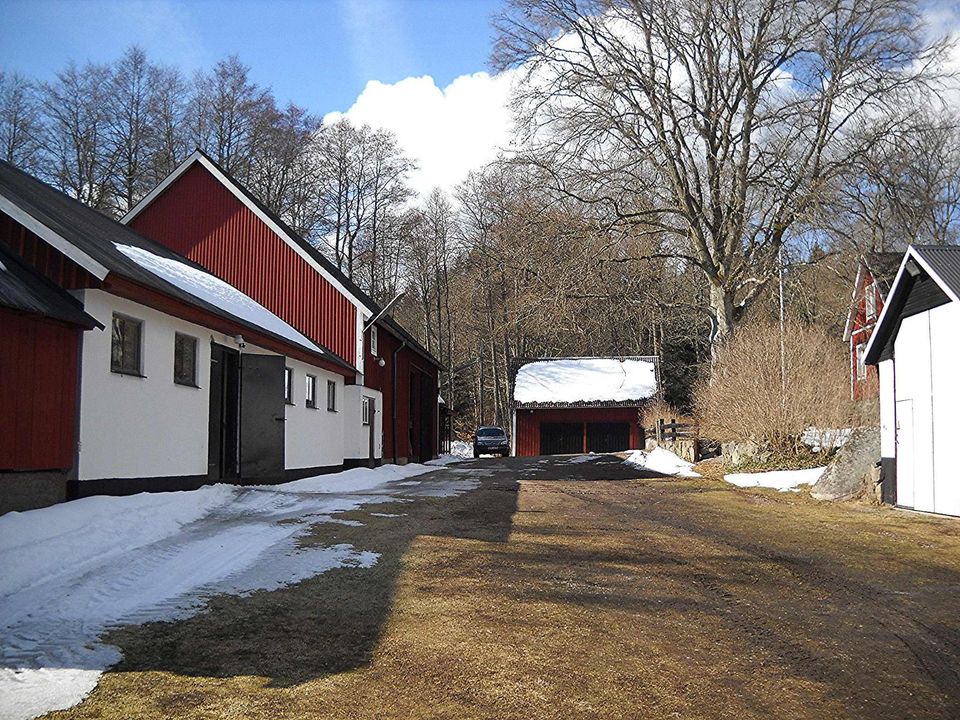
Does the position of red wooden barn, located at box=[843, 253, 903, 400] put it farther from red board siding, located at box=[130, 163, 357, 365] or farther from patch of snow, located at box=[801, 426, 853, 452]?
red board siding, located at box=[130, 163, 357, 365]

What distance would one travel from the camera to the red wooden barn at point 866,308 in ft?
73.4

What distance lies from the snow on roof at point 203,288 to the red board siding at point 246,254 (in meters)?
2.32

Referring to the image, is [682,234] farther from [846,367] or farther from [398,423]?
[398,423]

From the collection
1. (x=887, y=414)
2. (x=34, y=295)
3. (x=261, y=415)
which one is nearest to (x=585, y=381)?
(x=887, y=414)

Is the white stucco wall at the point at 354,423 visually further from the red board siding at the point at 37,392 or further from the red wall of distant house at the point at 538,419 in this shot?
Result: the red wall of distant house at the point at 538,419

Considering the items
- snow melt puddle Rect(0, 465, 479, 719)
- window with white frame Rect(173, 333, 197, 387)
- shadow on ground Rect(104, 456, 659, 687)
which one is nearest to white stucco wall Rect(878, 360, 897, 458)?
snow melt puddle Rect(0, 465, 479, 719)

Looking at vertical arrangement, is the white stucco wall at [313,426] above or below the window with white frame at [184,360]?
below

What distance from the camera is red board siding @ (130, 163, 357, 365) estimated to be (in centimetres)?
2291

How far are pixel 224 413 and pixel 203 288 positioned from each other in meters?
2.27

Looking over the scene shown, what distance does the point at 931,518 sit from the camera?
13031 mm

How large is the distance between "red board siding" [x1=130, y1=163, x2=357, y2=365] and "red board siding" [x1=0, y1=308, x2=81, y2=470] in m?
12.8

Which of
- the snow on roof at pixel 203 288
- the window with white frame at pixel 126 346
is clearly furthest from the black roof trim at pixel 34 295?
the snow on roof at pixel 203 288

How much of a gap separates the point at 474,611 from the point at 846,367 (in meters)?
17.5

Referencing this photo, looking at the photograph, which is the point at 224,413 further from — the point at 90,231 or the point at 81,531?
the point at 81,531
